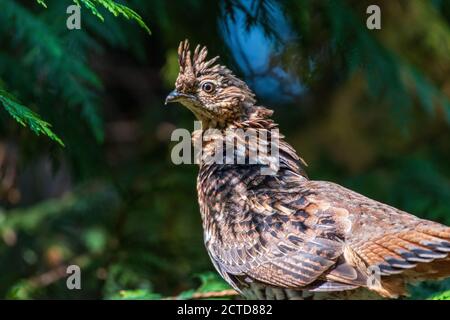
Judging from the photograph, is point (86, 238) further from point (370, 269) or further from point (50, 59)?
point (370, 269)

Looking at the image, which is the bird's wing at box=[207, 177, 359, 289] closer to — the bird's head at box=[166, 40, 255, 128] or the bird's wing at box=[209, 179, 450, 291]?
the bird's wing at box=[209, 179, 450, 291]

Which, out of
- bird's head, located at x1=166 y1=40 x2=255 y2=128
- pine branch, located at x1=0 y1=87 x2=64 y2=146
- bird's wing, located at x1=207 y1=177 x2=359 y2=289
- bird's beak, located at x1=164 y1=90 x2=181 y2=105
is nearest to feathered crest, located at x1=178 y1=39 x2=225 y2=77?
bird's head, located at x1=166 y1=40 x2=255 y2=128

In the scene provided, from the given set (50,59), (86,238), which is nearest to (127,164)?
(86,238)

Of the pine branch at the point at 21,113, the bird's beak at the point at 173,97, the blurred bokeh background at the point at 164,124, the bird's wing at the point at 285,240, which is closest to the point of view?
the pine branch at the point at 21,113

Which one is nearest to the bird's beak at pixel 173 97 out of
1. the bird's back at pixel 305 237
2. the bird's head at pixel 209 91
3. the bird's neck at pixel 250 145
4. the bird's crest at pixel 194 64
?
the bird's head at pixel 209 91

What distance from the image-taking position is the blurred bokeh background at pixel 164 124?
17.4 feet

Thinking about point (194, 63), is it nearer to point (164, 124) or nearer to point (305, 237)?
point (305, 237)

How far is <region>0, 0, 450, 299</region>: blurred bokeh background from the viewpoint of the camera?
530cm

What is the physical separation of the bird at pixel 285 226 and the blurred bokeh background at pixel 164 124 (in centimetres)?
58

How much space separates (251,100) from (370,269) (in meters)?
1.35

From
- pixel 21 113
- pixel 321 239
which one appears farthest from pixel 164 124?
pixel 21 113

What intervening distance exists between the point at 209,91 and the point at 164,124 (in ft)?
11.3

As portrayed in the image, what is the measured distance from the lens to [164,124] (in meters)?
7.93

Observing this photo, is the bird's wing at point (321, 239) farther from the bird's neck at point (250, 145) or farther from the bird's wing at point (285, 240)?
the bird's neck at point (250, 145)
